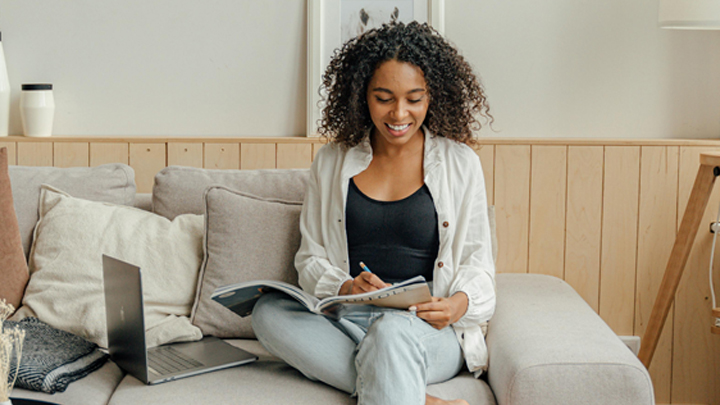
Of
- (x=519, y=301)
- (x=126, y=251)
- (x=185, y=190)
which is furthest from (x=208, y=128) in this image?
(x=519, y=301)

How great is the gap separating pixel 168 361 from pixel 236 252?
1.08ft

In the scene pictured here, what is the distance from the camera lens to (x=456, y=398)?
1.38 metres

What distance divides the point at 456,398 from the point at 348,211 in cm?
52

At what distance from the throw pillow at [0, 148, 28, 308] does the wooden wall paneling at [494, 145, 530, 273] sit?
4.60 ft

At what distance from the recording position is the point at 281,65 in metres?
2.15

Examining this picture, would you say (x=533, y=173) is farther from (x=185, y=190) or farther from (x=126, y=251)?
(x=126, y=251)

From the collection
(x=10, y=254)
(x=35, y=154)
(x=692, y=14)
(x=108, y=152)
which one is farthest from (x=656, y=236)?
(x=35, y=154)

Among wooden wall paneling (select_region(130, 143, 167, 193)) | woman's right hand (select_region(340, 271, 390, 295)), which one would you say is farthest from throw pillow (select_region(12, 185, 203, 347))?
woman's right hand (select_region(340, 271, 390, 295))

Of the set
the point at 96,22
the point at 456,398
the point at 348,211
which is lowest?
the point at 456,398

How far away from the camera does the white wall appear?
209 centimetres

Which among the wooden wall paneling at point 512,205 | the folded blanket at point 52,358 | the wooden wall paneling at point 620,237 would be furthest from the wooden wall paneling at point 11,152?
the wooden wall paneling at point 620,237

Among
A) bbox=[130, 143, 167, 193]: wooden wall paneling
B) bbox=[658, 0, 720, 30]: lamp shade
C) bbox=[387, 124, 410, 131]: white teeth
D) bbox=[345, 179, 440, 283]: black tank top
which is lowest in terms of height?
bbox=[345, 179, 440, 283]: black tank top

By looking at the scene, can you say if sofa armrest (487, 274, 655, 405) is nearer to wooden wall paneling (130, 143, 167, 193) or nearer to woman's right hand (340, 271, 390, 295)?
woman's right hand (340, 271, 390, 295)

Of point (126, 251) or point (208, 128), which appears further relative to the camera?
point (208, 128)
